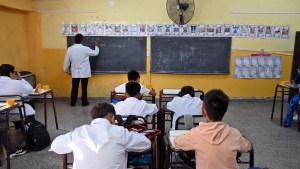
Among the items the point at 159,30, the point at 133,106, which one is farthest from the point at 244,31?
the point at 133,106

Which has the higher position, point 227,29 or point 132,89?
point 227,29

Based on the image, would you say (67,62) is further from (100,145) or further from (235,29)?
(100,145)

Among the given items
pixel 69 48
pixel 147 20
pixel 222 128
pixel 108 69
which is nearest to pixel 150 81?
pixel 108 69

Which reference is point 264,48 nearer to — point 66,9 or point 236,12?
point 236,12

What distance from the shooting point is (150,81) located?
5.64 metres

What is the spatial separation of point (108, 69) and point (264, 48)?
10.8ft

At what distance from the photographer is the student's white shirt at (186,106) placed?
2.62 meters

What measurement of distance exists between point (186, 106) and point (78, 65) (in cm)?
312

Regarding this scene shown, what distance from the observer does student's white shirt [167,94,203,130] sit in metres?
Result: 2.62

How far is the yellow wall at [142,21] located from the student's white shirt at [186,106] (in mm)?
2922

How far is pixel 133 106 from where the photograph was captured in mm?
2490

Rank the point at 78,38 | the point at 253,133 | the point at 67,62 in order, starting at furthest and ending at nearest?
the point at 67,62 < the point at 78,38 < the point at 253,133

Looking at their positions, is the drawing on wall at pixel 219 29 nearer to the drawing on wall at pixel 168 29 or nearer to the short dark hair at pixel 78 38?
the drawing on wall at pixel 168 29

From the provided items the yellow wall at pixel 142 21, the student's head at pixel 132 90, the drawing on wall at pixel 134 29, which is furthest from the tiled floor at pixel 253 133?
the drawing on wall at pixel 134 29
